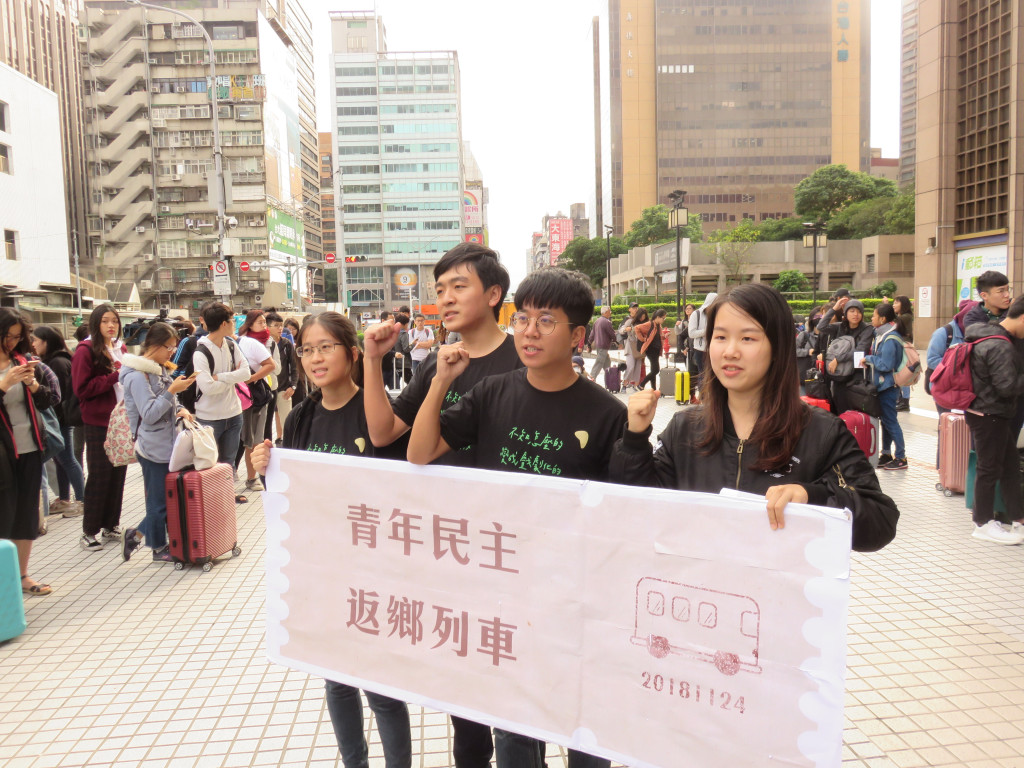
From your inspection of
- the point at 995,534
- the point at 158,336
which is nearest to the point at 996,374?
the point at 995,534

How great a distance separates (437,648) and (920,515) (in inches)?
222

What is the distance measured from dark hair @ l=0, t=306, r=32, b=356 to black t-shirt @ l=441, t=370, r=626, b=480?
12.8ft

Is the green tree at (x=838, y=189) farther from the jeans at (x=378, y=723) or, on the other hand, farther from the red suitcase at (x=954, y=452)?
the jeans at (x=378, y=723)

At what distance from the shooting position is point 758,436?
6.17 feet

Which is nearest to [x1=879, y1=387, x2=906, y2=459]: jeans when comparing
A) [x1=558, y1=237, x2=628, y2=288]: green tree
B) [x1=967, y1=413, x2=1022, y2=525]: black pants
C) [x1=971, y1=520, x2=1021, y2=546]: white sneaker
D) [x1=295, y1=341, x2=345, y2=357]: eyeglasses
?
[x1=967, y1=413, x2=1022, y2=525]: black pants

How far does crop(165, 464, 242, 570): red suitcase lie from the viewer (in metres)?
5.40

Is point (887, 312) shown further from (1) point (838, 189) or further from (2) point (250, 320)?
(1) point (838, 189)

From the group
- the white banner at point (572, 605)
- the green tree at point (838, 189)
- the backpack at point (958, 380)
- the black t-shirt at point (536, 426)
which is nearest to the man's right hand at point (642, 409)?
Answer: the white banner at point (572, 605)

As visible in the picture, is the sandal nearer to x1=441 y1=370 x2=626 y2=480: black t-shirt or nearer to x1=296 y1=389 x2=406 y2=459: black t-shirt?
x1=296 y1=389 x2=406 y2=459: black t-shirt

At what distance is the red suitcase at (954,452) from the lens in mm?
6781

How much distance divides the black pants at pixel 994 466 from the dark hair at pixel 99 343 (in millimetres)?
6910

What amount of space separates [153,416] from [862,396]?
21.9 ft

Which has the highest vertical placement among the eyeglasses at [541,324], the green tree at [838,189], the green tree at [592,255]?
the green tree at [838,189]

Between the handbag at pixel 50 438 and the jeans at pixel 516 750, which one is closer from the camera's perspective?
the jeans at pixel 516 750
